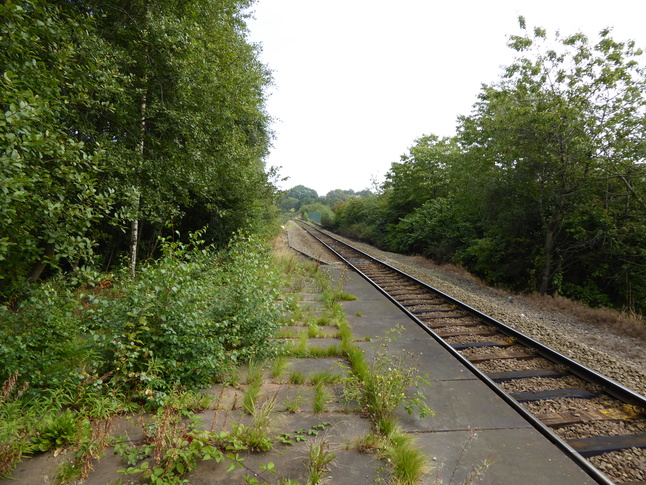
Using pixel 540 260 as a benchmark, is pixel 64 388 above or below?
below

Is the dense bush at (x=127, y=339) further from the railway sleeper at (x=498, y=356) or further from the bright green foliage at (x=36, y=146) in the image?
the railway sleeper at (x=498, y=356)

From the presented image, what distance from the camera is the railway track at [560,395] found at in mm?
2809

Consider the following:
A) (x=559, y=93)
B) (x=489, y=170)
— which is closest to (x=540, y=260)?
(x=489, y=170)

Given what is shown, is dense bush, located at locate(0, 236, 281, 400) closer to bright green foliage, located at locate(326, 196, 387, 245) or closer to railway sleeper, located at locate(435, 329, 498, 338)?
railway sleeper, located at locate(435, 329, 498, 338)

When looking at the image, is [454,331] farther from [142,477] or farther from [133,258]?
[133,258]

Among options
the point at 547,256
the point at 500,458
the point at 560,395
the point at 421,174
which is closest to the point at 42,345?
the point at 500,458

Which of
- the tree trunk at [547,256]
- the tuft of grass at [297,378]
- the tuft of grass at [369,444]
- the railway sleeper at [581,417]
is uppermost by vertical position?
the tree trunk at [547,256]

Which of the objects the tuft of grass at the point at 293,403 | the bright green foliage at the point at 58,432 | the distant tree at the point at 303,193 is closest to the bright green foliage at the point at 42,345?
the bright green foliage at the point at 58,432

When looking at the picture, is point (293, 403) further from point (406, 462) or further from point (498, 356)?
point (498, 356)

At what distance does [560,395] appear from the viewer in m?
3.80

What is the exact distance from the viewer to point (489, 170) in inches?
450

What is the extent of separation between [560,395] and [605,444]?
0.89m

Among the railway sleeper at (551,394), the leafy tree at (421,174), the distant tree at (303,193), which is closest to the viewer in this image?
the railway sleeper at (551,394)

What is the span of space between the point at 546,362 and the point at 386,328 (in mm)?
2487
